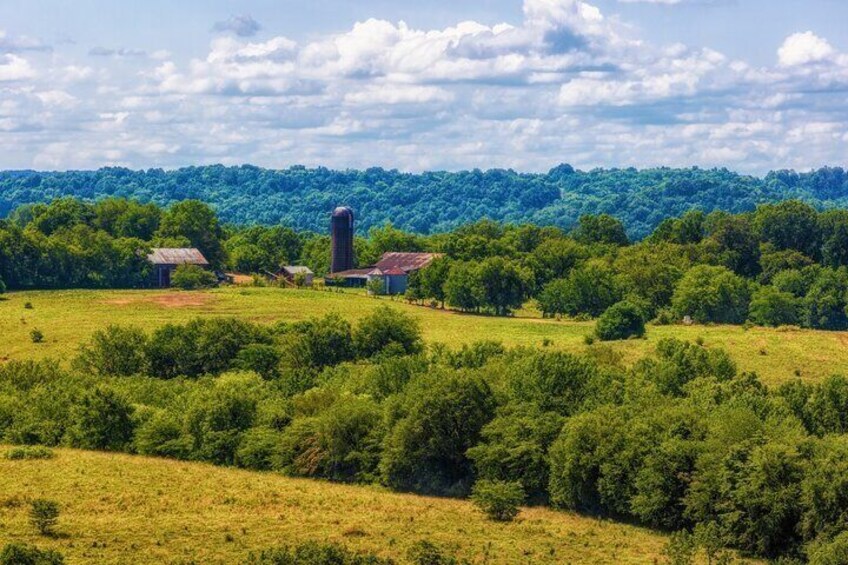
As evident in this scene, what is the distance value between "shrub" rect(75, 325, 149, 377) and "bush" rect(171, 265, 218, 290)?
47809mm

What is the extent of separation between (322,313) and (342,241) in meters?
42.2

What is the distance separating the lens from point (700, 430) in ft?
189

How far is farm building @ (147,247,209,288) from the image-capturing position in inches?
5517

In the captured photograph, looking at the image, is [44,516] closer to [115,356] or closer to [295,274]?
[115,356]

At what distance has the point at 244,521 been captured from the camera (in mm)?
54438

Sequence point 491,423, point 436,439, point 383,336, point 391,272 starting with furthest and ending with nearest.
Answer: point 391,272
point 383,336
point 491,423
point 436,439

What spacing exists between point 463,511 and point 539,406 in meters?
9.44

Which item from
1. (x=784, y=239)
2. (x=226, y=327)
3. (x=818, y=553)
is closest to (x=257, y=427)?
(x=226, y=327)

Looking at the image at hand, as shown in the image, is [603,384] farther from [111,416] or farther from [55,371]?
[55,371]

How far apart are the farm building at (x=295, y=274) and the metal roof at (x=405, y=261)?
331 inches

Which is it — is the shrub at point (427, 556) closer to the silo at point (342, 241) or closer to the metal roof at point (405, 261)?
the metal roof at point (405, 261)

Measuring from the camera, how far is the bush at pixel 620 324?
100188mm

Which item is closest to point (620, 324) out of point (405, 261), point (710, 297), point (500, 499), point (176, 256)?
point (710, 297)

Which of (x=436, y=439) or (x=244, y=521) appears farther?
(x=436, y=439)
